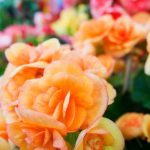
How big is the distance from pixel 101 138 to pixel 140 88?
0.31 m

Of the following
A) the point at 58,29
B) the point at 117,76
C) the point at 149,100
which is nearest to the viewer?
the point at 149,100

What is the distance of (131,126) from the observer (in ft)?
1.97

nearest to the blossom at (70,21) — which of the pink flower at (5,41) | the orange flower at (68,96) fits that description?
the pink flower at (5,41)

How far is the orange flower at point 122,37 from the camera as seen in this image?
2.63ft

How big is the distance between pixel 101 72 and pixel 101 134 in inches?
3.6

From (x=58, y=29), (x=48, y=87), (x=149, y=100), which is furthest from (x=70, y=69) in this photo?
(x=58, y=29)

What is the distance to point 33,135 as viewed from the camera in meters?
0.50

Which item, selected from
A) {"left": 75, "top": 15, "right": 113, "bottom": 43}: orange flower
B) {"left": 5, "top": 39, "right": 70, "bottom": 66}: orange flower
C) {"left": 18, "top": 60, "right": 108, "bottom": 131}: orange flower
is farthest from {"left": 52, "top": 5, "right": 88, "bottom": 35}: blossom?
{"left": 18, "top": 60, "right": 108, "bottom": 131}: orange flower

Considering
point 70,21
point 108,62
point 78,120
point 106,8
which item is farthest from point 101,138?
point 70,21

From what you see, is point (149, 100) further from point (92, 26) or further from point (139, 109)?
point (92, 26)

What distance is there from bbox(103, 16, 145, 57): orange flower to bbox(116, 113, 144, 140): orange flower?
209 mm

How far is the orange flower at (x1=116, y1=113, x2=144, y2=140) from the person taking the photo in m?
0.60

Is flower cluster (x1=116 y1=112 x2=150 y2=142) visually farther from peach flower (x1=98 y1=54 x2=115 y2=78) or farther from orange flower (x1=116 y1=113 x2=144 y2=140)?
peach flower (x1=98 y1=54 x2=115 y2=78)

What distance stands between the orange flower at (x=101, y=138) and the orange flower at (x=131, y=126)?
0.08 metres
